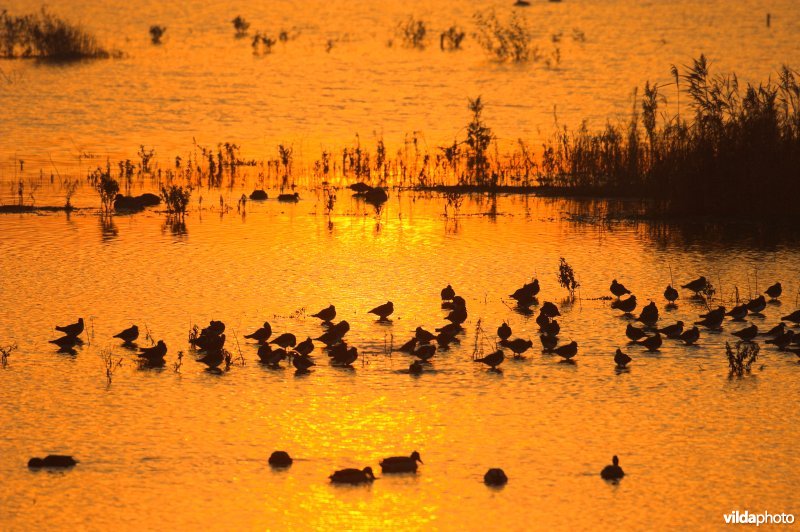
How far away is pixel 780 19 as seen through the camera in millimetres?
70750

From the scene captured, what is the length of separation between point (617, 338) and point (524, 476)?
444cm

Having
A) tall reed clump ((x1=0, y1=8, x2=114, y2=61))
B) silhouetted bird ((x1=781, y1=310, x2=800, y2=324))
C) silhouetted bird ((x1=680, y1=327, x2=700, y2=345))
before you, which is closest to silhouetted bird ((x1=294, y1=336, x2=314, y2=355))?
silhouetted bird ((x1=680, y1=327, x2=700, y2=345))

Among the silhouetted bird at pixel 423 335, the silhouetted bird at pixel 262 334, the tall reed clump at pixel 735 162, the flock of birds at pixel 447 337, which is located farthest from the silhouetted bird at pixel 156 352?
the tall reed clump at pixel 735 162

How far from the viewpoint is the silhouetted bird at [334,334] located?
1315cm

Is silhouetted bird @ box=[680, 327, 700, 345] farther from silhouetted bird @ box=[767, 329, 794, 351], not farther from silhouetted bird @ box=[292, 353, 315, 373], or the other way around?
silhouetted bird @ box=[292, 353, 315, 373]

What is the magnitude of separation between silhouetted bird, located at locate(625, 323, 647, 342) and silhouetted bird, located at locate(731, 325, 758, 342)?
1.02m

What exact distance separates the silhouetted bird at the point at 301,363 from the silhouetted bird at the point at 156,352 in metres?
1.31

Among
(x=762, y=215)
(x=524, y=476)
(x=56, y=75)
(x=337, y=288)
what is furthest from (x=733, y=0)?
(x=524, y=476)

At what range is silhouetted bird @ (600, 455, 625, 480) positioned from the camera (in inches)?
380

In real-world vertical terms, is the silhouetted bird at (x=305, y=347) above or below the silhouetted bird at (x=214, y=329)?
below

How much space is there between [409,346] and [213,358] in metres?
2.05

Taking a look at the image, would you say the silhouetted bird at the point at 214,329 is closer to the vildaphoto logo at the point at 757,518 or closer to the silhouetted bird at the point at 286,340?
the silhouetted bird at the point at 286,340

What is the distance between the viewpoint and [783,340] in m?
13.2

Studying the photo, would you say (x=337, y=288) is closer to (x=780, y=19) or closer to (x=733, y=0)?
(x=780, y=19)
